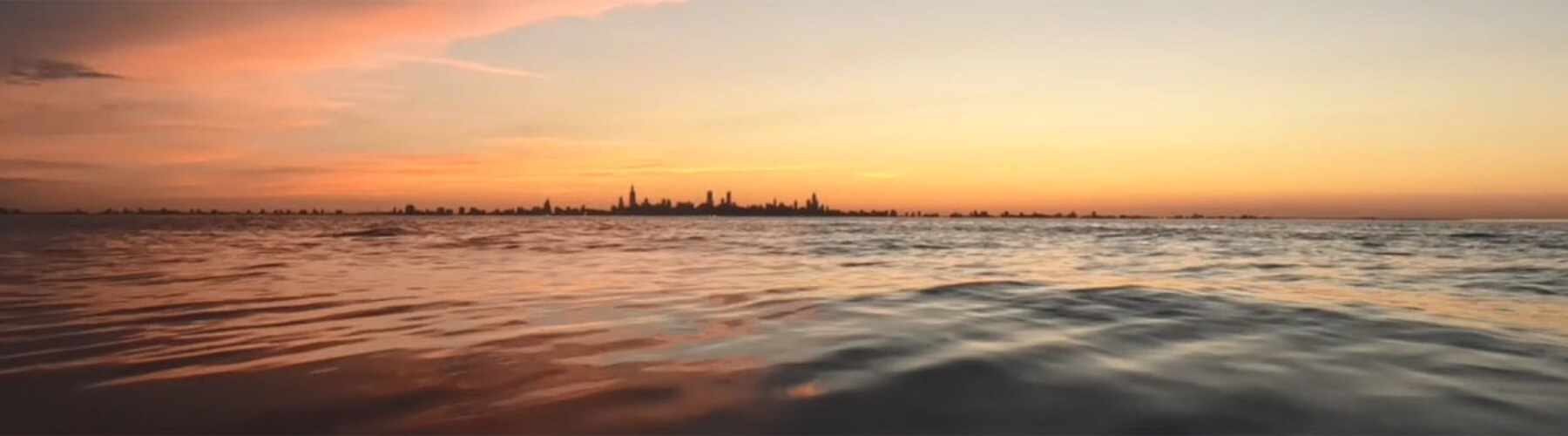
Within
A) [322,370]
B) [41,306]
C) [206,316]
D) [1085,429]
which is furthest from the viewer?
[41,306]

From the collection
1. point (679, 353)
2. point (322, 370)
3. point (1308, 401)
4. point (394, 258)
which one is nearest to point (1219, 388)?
point (1308, 401)

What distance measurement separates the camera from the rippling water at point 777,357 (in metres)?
4.00

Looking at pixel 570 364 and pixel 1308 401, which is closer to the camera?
pixel 1308 401

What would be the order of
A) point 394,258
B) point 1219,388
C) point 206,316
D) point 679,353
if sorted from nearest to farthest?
1. point 1219,388
2. point 679,353
3. point 206,316
4. point 394,258

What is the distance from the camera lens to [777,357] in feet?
18.5

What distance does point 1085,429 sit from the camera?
384cm

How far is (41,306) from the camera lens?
8.64 m

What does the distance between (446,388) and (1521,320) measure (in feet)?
31.6

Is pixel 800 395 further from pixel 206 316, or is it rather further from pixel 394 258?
pixel 394 258

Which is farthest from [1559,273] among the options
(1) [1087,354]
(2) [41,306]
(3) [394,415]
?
(2) [41,306]

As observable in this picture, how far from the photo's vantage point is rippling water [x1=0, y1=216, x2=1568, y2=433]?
13.1ft

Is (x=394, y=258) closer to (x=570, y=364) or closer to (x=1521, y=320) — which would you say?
(x=570, y=364)

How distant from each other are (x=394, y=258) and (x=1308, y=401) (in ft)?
61.1

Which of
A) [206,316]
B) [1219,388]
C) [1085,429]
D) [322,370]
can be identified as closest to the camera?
[1085,429]
